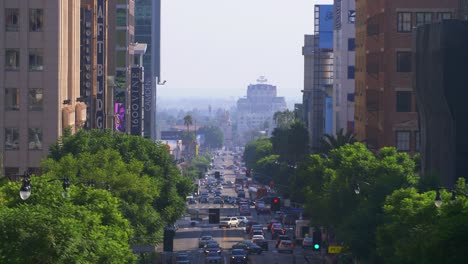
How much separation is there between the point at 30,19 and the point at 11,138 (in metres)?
8.80

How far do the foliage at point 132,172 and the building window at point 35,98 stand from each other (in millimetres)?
4368

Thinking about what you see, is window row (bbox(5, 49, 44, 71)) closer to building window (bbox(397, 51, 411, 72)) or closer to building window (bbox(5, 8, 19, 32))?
building window (bbox(5, 8, 19, 32))

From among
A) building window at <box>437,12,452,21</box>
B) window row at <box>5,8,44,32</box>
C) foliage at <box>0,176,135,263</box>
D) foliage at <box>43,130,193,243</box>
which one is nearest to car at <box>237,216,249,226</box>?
building window at <box>437,12,452,21</box>

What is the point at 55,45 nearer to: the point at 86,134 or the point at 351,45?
the point at 86,134

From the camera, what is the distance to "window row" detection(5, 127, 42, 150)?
110 metres

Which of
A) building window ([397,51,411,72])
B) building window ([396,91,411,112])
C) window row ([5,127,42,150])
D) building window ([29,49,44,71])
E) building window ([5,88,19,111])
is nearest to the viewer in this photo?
window row ([5,127,42,150])

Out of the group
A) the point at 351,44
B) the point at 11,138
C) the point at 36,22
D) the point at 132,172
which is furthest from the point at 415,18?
the point at 351,44

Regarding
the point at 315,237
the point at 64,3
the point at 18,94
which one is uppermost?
the point at 64,3

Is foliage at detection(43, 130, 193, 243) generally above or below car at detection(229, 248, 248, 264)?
above

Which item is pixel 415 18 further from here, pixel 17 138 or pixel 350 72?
pixel 350 72

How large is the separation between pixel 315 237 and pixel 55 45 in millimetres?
27371

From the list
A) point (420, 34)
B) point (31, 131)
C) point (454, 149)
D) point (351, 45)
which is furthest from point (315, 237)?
point (351, 45)

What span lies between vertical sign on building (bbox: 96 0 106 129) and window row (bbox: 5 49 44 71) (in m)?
33.2

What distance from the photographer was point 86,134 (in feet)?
356
